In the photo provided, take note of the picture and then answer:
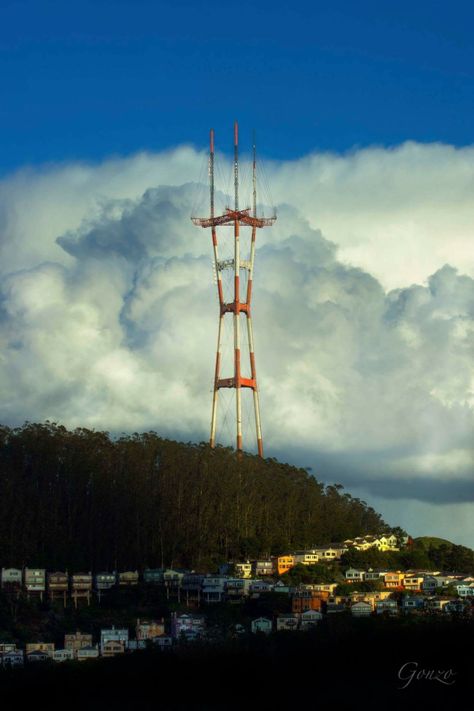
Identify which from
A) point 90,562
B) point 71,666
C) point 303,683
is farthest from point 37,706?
point 90,562

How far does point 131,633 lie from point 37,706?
21.4 metres

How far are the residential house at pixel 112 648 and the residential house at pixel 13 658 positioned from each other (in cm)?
552

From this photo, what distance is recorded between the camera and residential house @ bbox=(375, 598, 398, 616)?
116275mm

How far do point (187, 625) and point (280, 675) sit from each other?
18324 millimetres

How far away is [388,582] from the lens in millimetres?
129875

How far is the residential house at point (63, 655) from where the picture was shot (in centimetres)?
10600

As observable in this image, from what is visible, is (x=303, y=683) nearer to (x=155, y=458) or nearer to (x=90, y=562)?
(x=90, y=562)

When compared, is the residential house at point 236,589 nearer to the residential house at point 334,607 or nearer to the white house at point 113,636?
the residential house at point 334,607

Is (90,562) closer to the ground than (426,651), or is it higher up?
higher up

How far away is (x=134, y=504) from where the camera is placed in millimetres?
130250

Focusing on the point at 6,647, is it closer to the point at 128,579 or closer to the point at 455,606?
the point at 128,579

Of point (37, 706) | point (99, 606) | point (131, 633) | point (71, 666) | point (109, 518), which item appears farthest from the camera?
point (109, 518)

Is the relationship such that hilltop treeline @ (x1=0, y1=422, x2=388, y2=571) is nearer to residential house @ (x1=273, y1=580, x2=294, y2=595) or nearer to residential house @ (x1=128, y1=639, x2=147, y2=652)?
residential house @ (x1=273, y1=580, x2=294, y2=595)

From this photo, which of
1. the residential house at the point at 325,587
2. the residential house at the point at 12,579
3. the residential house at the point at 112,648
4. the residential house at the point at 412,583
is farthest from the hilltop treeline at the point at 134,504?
the residential house at the point at 112,648
